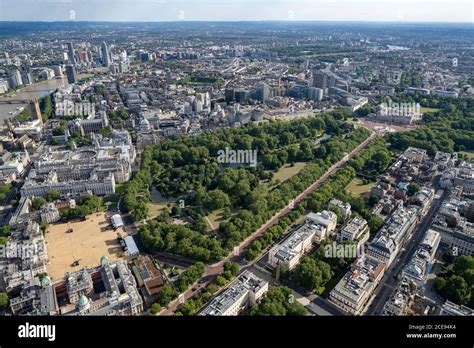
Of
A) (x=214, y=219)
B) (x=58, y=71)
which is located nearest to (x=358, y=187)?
(x=214, y=219)

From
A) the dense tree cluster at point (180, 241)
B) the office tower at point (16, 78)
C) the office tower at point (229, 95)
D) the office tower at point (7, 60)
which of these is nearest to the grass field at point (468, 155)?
the dense tree cluster at point (180, 241)

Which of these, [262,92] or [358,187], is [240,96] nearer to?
[262,92]

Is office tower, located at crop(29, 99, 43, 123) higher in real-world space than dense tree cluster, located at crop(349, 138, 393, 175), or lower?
higher

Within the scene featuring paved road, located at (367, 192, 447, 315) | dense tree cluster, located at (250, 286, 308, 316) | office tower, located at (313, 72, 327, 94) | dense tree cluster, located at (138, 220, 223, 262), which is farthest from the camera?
office tower, located at (313, 72, 327, 94)

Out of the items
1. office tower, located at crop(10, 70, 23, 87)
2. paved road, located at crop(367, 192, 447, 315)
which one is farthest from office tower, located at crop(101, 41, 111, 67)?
paved road, located at crop(367, 192, 447, 315)

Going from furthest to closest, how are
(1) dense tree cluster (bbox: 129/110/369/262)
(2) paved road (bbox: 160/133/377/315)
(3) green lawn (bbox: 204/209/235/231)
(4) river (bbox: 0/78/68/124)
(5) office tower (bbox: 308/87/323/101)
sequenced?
(5) office tower (bbox: 308/87/323/101) → (4) river (bbox: 0/78/68/124) → (3) green lawn (bbox: 204/209/235/231) → (1) dense tree cluster (bbox: 129/110/369/262) → (2) paved road (bbox: 160/133/377/315)

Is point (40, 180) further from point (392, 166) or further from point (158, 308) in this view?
point (392, 166)

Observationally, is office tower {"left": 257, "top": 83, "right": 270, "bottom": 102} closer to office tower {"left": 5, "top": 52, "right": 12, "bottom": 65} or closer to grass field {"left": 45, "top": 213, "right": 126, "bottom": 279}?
grass field {"left": 45, "top": 213, "right": 126, "bottom": 279}

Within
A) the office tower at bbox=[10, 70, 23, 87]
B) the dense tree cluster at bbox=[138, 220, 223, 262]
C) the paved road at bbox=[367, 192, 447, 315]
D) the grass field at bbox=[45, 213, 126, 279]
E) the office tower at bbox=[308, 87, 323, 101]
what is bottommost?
the paved road at bbox=[367, 192, 447, 315]
